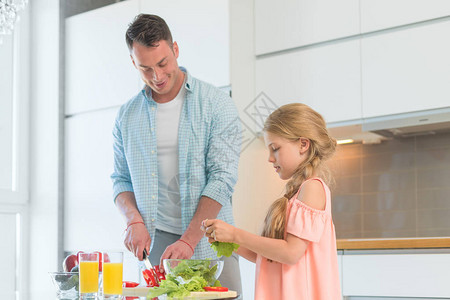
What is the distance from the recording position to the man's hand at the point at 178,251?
4.70 feet

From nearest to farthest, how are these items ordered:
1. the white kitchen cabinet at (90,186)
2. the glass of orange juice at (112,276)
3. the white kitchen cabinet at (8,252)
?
the glass of orange juice at (112,276) < the white kitchen cabinet at (90,186) < the white kitchen cabinet at (8,252)

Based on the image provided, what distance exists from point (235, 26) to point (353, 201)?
0.96 m

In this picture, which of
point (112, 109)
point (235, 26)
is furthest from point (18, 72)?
point (235, 26)

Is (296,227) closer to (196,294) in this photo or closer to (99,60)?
(196,294)

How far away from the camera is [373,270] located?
6.89ft

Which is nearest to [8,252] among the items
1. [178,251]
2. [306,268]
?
[178,251]

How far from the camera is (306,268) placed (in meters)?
1.38

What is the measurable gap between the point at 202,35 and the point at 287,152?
55.7 inches

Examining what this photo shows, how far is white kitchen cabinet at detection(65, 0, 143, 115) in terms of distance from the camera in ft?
9.87

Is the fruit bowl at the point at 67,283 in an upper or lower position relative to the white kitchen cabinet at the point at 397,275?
upper

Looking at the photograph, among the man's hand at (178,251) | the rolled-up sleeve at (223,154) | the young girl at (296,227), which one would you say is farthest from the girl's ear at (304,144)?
the man's hand at (178,251)

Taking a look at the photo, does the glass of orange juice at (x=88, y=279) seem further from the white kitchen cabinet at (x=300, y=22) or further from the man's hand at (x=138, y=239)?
the white kitchen cabinet at (x=300, y=22)

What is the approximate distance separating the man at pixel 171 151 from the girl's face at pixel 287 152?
23cm

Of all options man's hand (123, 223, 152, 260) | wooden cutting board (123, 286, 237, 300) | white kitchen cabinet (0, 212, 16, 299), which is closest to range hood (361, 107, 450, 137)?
man's hand (123, 223, 152, 260)
